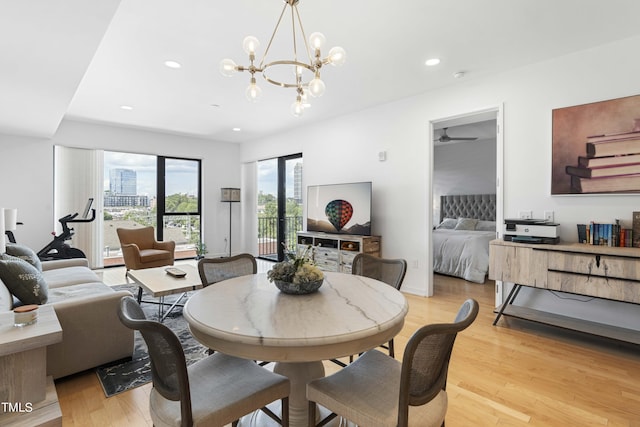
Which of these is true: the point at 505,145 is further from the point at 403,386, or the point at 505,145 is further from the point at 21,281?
the point at 21,281

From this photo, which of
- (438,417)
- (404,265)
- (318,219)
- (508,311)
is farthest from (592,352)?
(318,219)

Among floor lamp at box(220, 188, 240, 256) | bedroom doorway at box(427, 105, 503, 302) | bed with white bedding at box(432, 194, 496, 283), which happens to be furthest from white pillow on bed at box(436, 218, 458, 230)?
floor lamp at box(220, 188, 240, 256)

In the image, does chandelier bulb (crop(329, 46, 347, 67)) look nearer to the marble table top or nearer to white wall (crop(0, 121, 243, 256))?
the marble table top

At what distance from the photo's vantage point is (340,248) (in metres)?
4.68

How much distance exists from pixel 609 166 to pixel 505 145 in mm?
898

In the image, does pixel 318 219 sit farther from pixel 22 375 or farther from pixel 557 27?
pixel 22 375

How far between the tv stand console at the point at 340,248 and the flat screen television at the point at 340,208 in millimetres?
127

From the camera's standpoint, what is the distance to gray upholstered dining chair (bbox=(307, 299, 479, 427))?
1.09 m

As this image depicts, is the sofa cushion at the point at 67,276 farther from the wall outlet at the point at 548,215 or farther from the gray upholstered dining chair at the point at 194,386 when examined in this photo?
the wall outlet at the point at 548,215

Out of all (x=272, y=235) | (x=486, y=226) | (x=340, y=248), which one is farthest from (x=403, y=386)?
(x=272, y=235)

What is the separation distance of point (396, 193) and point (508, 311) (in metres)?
Answer: 1.96

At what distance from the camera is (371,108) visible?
15.5ft

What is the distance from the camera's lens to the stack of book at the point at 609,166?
2727 mm

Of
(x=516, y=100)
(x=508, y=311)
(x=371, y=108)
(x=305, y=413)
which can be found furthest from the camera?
→ (x=371, y=108)
